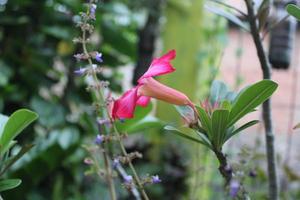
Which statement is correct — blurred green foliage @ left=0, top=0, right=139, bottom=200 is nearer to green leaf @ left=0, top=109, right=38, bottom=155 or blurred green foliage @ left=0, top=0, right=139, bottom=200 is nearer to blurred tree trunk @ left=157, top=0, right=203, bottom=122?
blurred tree trunk @ left=157, top=0, right=203, bottom=122

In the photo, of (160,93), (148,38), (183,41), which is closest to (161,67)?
(160,93)

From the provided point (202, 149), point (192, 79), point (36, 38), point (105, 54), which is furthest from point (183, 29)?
point (202, 149)

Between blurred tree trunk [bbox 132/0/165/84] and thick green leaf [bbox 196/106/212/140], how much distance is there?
5.13ft

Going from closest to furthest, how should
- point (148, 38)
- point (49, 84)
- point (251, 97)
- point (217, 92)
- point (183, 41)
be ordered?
point (251, 97) → point (217, 92) → point (49, 84) → point (148, 38) → point (183, 41)

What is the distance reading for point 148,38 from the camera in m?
2.16

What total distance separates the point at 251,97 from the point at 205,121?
5cm

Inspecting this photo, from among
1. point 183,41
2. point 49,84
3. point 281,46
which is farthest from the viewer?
point 183,41

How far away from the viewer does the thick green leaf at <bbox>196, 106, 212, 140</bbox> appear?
1.56 feet

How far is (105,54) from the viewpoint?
2.04 m

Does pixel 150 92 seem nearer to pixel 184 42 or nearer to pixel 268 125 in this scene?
pixel 268 125

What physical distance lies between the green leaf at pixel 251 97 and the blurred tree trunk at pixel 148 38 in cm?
157

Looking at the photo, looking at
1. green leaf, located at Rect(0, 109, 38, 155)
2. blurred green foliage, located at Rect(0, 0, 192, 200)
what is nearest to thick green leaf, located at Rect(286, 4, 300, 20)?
green leaf, located at Rect(0, 109, 38, 155)

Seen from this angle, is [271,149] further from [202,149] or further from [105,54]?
[105,54]

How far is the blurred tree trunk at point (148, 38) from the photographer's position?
2.08m
